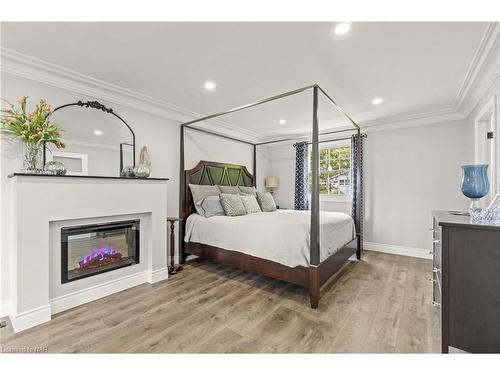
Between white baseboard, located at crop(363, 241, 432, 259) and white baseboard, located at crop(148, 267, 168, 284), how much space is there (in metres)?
3.63

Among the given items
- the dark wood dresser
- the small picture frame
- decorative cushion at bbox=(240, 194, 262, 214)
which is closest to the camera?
the dark wood dresser

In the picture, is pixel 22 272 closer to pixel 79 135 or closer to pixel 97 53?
pixel 79 135

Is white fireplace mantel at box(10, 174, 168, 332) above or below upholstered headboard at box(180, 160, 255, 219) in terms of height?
below

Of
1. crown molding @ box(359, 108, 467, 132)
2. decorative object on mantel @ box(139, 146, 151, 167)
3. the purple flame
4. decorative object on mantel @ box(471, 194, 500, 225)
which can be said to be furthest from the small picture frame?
crown molding @ box(359, 108, 467, 132)

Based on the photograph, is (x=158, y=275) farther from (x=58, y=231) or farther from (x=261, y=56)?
(x=261, y=56)

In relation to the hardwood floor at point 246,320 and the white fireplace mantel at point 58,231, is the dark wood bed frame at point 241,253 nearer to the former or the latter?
the hardwood floor at point 246,320

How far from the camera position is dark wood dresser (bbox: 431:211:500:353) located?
4.46ft

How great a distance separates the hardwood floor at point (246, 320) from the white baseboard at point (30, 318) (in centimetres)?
6

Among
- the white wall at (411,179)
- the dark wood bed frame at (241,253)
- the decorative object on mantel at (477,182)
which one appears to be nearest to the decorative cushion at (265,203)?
the dark wood bed frame at (241,253)

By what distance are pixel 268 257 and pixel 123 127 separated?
2516 mm

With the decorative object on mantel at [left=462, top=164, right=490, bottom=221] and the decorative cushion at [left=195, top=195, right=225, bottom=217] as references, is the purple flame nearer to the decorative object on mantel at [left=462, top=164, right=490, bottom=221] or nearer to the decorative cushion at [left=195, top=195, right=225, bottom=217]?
the decorative cushion at [left=195, top=195, right=225, bottom=217]

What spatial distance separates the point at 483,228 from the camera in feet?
4.47

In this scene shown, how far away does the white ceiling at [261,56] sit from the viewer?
178 cm
